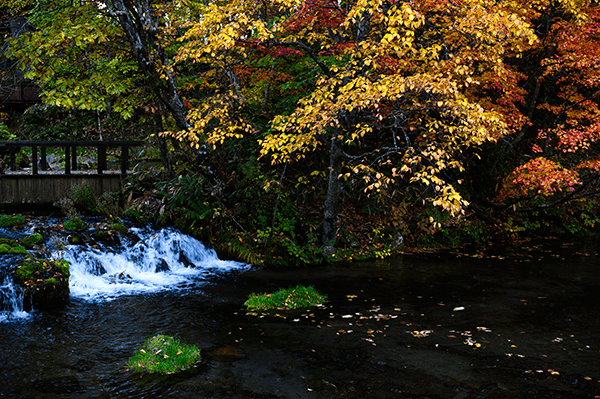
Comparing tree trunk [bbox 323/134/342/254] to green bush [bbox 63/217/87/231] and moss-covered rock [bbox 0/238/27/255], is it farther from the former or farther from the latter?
moss-covered rock [bbox 0/238/27/255]

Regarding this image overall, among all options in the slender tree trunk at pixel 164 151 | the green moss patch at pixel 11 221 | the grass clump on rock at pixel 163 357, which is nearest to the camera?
the grass clump on rock at pixel 163 357

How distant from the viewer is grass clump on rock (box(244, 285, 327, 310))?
8070mm

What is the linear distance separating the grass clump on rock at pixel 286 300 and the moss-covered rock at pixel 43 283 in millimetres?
3261

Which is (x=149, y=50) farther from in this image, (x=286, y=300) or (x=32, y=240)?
(x=286, y=300)

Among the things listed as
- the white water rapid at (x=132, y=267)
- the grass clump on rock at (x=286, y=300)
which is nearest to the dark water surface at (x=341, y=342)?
the grass clump on rock at (x=286, y=300)

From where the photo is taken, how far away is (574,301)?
8.45 metres

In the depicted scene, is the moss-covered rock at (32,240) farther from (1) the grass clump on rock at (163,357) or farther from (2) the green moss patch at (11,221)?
(1) the grass clump on rock at (163,357)

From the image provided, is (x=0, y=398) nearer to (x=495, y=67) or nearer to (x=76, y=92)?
(x=76, y=92)

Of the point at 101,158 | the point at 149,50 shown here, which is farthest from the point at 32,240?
the point at 149,50

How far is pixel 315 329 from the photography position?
6.98 meters

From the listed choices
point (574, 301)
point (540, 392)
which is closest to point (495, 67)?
point (574, 301)

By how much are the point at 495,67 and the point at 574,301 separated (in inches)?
196

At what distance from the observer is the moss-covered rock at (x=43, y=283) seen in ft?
25.3

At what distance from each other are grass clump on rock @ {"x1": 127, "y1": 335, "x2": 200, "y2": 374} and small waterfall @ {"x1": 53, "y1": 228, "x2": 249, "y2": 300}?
9.84 feet
